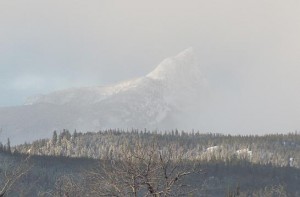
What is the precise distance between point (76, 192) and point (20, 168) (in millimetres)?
21998

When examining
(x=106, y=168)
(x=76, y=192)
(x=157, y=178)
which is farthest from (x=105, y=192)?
(x=76, y=192)

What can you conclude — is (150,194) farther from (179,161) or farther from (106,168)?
(106,168)

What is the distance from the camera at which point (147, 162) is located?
1240 inches

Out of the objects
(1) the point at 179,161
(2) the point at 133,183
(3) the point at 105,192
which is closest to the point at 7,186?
(3) the point at 105,192

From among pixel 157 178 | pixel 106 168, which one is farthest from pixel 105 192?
pixel 157 178

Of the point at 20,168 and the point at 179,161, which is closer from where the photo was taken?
the point at 179,161

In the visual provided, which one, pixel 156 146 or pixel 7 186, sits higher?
pixel 156 146

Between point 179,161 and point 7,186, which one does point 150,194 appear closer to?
point 179,161

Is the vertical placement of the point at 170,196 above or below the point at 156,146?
below

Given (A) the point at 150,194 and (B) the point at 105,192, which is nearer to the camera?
(A) the point at 150,194

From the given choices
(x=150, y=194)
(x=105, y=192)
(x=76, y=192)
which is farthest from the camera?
(x=76, y=192)

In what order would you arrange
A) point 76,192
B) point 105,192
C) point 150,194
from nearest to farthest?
point 150,194 < point 105,192 < point 76,192

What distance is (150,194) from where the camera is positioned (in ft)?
98.6

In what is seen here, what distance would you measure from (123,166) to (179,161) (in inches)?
130
